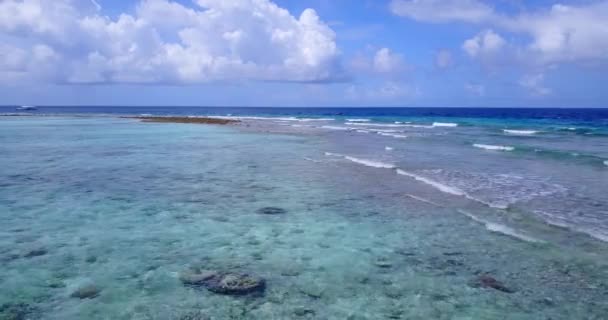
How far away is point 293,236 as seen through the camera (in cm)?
1012

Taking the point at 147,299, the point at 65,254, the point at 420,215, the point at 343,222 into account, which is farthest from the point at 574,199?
the point at 65,254

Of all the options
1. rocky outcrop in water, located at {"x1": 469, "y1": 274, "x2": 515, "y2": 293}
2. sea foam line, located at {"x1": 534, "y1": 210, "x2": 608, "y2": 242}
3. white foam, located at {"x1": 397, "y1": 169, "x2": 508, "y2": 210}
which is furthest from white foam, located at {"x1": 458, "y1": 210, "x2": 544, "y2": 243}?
rocky outcrop in water, located at {"x1": 469, "y1": 274, "x2": 515, "y2": 293}

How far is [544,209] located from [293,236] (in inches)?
291

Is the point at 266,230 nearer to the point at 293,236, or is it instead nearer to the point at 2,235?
the point at 293,236

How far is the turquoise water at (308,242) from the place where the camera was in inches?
266

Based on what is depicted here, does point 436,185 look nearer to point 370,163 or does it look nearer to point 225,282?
point 370,163

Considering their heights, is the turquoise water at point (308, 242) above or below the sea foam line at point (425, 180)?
below

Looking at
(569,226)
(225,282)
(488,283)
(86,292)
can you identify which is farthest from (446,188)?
(86,292)

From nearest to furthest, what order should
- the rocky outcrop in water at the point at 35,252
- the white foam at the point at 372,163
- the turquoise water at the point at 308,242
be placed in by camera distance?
the turquoise water at the point at 308,242 → the rocky outcrop in water at the point at 35,252 → the white foam at the point at 372,163

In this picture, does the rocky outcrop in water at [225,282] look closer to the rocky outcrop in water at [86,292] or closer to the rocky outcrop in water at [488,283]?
the rocky outcrop in water at [86,292]

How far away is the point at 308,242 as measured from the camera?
383 inches

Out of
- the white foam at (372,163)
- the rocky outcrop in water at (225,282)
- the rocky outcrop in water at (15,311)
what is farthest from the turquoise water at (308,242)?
the white foam at (372,163)

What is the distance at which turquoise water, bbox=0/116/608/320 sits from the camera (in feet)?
22.1

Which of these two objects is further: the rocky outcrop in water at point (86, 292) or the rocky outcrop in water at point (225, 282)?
the rocky outcrop in water at point (225, 282)
